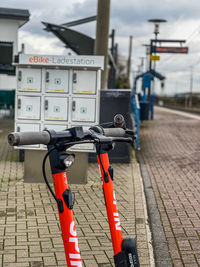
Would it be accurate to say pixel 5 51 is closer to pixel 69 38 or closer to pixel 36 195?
pixel 69 38

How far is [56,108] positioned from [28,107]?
47 cm

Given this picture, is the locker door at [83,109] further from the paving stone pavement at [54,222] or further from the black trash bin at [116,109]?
the black trash bin at [116,109]

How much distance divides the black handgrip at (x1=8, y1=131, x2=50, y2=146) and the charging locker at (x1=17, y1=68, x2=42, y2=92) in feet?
18.8

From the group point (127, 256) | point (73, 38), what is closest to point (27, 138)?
point (127, 256)

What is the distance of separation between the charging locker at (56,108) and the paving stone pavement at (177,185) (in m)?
1.95

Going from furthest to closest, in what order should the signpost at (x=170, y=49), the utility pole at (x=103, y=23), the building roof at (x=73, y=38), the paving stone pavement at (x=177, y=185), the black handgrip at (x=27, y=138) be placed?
1. the signpost at (x=170, y=49)
2. the building roof at (x=73, y=38)
3. the utility pole at (x=103, y=23)
4. the paving stone pavement at (x=177, y=185)
5. the black handgrip at (x=27, y=138)

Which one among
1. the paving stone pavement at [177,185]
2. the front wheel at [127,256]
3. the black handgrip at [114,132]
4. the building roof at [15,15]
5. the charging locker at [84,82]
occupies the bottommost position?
the paving stone pavement at [177,185]

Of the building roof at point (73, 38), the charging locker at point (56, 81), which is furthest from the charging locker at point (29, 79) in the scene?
the building roof at point (73, 38)

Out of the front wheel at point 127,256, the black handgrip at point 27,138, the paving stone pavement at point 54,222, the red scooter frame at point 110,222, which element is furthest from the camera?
the paving stone pavement at point 54,222

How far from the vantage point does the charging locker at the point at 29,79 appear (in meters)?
8.20

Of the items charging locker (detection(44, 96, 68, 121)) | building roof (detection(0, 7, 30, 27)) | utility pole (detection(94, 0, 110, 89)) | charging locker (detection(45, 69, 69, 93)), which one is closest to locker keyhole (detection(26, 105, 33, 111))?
charging locker (detection(44, 96, 68, 121))

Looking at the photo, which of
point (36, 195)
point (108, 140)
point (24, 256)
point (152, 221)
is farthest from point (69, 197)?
point (36, 195)

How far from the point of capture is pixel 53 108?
27.0ft

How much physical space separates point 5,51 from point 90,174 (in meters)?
16.3
